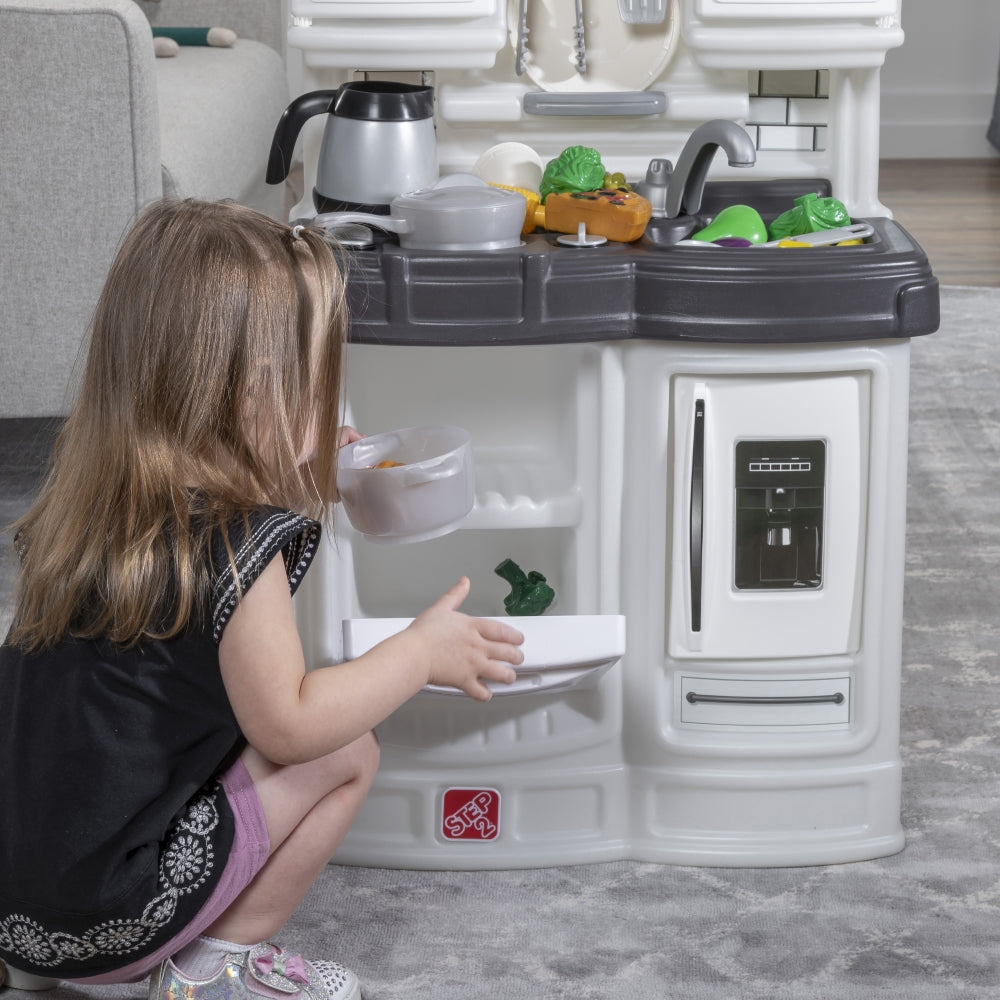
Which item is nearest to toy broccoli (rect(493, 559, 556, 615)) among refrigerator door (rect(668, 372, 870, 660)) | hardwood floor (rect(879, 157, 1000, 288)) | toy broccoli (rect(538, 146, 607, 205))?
refrigerator door (rect(668, 372, 870, 660))

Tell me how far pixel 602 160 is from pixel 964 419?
129 cm

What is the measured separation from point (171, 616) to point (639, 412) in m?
0.44

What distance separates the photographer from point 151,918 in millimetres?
916

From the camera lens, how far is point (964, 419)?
245 centimetres

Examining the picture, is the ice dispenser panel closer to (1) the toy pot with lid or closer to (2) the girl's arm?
(2) the girl's arm

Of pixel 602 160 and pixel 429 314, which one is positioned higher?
pixel 602 160

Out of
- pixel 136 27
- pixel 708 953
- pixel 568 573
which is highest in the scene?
pixel 136 27

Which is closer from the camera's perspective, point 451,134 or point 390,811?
point 390,811

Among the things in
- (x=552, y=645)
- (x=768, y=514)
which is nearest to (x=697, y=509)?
(x=768, y=514)

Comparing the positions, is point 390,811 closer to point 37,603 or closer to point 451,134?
point 37,603

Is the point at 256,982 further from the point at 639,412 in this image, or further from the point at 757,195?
the point at 757,195

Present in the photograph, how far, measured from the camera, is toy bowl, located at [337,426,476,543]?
1.03m

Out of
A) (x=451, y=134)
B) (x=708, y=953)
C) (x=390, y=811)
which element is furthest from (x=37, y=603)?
(x=451, y=134)

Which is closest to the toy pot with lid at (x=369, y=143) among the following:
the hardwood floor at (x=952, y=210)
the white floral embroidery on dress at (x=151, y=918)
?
the white floral embroidery on dress at (x=151, y=918)
